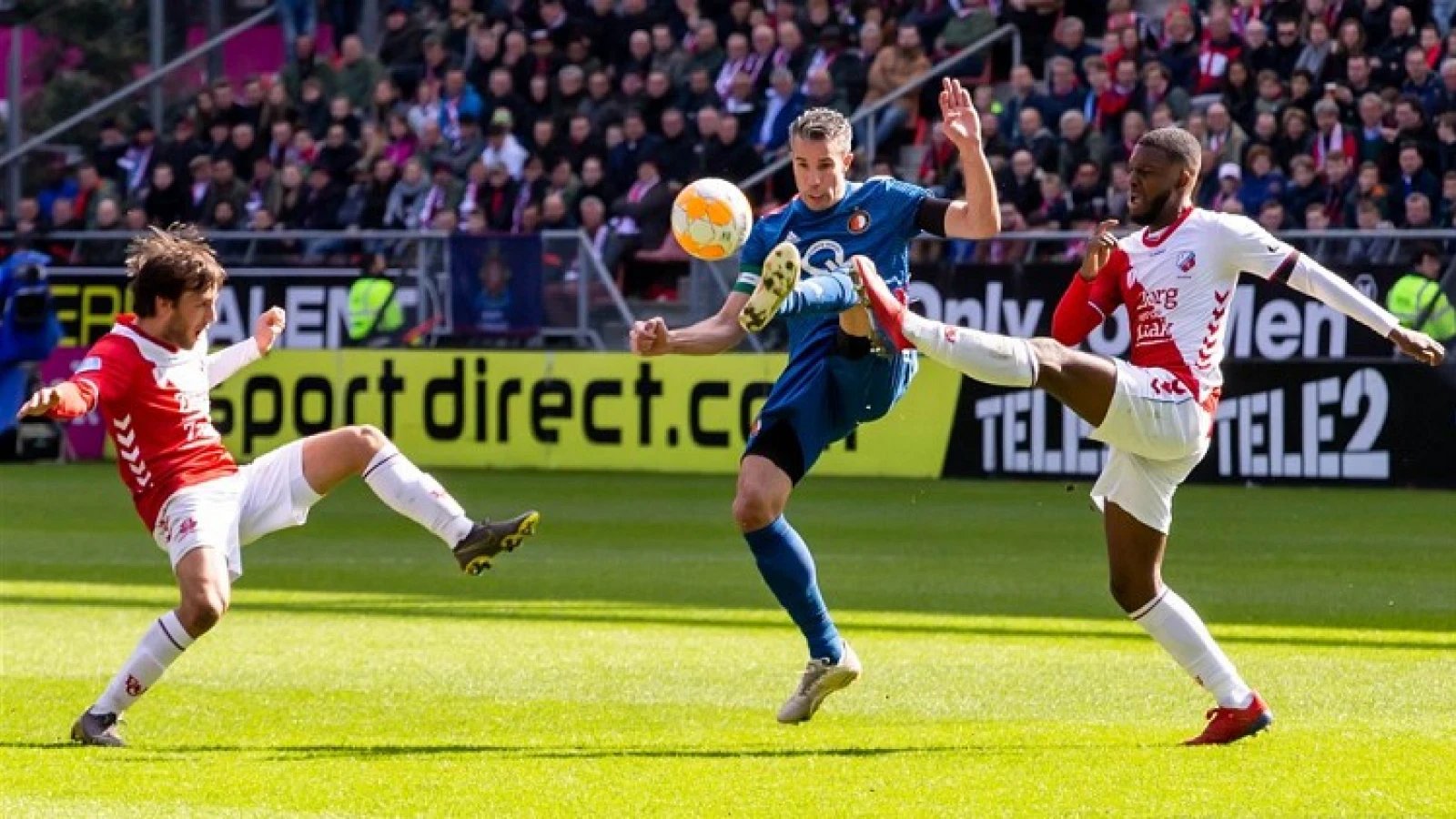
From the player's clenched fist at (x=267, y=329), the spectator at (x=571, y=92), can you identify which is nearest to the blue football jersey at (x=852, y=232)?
the player's clenched fist at (x=267, y=329)

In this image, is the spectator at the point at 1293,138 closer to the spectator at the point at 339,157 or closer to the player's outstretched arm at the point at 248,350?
the spectator at the point at 339,157

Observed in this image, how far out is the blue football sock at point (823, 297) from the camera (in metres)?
8.02

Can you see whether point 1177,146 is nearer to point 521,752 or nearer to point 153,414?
point 521,752

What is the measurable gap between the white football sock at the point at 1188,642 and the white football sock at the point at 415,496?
2354 mm

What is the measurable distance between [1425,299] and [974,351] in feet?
42.5

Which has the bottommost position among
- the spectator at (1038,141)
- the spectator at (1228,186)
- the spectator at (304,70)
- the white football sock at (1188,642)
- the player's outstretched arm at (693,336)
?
the white football sock at (1188,642)

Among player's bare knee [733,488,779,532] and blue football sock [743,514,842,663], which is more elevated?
player's bare knee [733,488,779,532]

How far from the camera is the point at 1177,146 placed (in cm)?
820

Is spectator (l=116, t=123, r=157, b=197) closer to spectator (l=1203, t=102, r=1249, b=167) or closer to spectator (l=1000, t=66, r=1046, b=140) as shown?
spectator (l=1000, t=66, r=1046, b=140)

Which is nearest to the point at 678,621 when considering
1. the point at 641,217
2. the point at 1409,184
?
the point at 1409,184

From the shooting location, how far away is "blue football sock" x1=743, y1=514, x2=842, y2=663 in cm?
889

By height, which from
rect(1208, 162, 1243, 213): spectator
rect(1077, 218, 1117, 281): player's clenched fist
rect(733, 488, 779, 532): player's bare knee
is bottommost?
rect(733, 488, 779, 532): player's bare knee

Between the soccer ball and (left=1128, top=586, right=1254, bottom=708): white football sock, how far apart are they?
238 centimetres

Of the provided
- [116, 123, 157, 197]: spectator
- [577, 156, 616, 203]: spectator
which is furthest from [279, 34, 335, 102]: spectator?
[577, 156, 616, 203]: spectator
